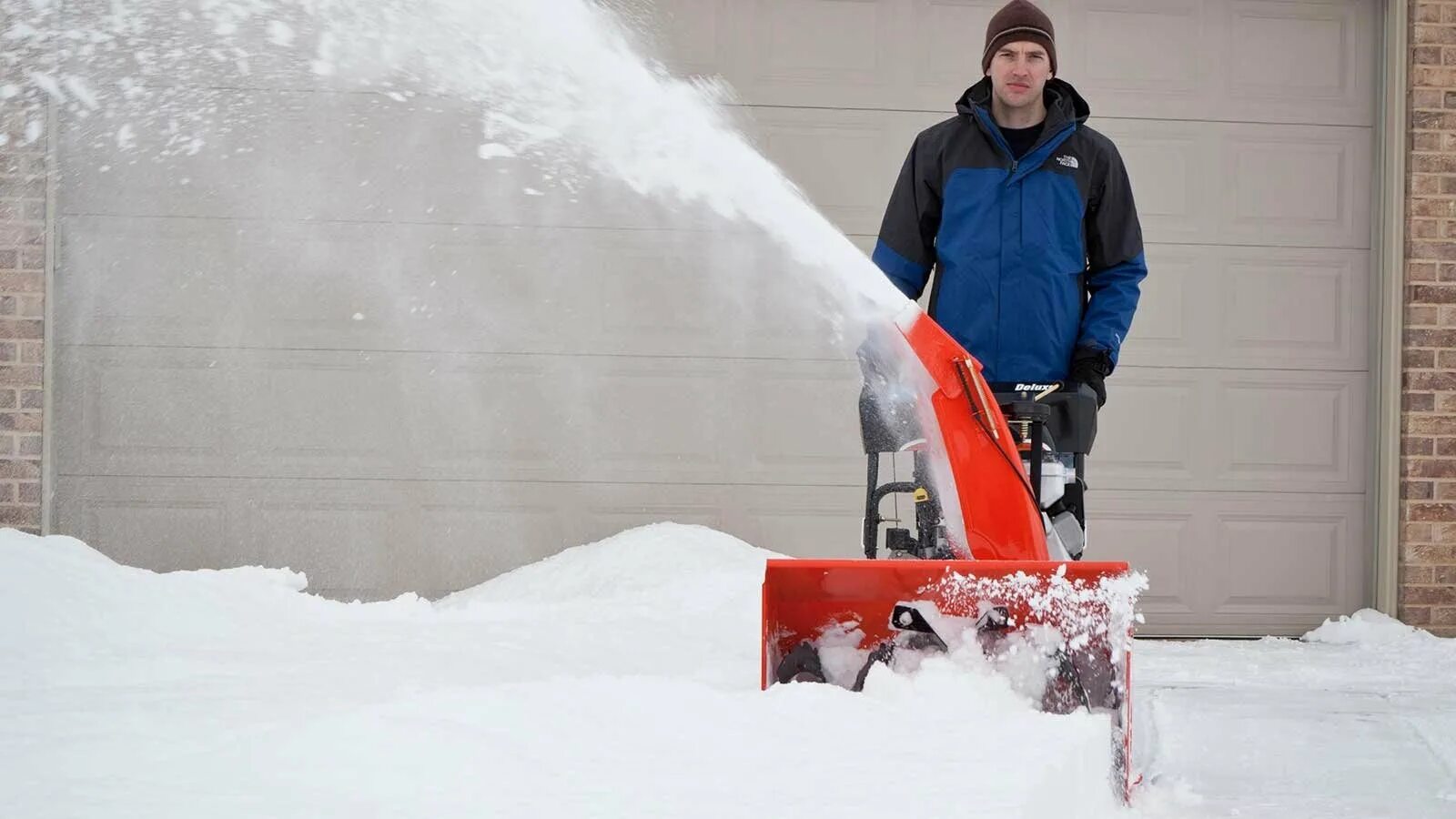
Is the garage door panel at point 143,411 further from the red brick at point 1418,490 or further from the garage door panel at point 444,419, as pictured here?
the red brick at point 1418,490

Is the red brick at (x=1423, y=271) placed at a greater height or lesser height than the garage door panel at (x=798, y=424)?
greater

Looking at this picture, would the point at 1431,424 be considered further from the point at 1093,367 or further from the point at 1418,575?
the point at 1093,367

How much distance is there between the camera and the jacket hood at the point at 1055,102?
10.2ft

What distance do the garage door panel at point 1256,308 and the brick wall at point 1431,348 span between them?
9.1 inches

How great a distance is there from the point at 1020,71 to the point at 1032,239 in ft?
1.24

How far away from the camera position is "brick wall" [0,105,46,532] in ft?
18.3

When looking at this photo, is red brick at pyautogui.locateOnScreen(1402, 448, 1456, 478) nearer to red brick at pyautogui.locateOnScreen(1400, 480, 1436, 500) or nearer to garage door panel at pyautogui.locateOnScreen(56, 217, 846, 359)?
red brick at pyautogui.locateOnScreen(1400, 480, 1436, 500)

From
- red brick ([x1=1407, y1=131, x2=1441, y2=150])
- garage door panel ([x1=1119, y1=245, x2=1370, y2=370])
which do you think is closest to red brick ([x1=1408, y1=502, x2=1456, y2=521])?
garage door panel ([x1=1119, y1=245, x2=1370, y2=370])

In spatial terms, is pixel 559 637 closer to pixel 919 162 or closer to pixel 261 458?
pixel 919 162

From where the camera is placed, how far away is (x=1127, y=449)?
5.83 m

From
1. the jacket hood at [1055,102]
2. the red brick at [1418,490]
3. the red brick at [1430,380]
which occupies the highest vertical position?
the jacket hood at [1055,102]

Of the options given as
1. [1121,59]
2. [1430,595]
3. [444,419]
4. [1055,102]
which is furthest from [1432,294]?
[444,419]

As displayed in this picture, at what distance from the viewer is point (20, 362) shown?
5586mm

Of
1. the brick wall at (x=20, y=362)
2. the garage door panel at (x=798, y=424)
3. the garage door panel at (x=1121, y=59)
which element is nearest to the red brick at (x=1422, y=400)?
the garage door panel at (x=1121, y=59)
